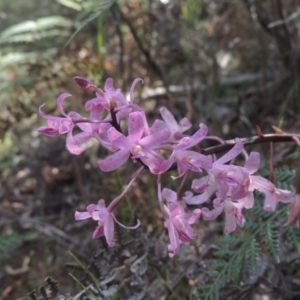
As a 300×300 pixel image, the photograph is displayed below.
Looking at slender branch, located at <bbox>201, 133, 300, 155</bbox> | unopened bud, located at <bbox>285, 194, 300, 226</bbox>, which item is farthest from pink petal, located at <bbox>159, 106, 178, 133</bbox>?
unopened bud, located at <bbox>285, 194, 300, 226</bbox>

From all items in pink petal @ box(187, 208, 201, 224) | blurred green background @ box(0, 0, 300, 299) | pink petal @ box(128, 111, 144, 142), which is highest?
pink petal @ box(128, 111, 144, 142)

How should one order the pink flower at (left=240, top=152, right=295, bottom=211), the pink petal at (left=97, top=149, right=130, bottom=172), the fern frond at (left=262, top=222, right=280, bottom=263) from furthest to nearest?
the fern frond at (left=262, top=222, right=280, bottom=263), the pink flower at (left=240, top=152, right=295, bottom=211), the pink petal at (left=97, top=149, right=130, bottom=172)

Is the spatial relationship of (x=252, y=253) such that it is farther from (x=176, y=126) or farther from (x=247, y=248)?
(x=176, y=126)

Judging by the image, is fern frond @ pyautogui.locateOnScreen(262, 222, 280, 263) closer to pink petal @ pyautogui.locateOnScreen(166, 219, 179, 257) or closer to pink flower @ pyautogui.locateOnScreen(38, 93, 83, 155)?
pink petal @ pyautogui.locateOnScreen(166, 219, 179, 257)

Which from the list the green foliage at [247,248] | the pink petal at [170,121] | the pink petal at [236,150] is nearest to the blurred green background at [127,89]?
the green foliage at [247,248]

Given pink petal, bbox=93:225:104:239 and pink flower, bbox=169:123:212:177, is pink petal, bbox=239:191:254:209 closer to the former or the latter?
pink flower, bbox=169:123:212:177

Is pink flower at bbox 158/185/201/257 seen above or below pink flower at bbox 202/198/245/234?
above

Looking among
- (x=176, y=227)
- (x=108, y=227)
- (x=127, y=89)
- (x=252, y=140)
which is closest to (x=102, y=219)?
(x=108, y=227)

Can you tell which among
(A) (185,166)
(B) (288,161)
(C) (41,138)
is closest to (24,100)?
(C) (41,138)

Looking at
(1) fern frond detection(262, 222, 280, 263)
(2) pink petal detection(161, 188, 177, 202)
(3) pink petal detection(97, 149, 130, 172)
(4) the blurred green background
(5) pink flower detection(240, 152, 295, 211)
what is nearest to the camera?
(3) pink petal detection(97, 149, 130, 172)

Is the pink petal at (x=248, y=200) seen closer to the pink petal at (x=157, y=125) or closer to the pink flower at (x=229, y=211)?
the pink flower at (x=229, y=211)

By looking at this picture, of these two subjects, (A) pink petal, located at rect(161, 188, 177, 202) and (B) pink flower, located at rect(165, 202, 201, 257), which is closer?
(B) pink flower, located at rect(165, 202, 201, 257)
